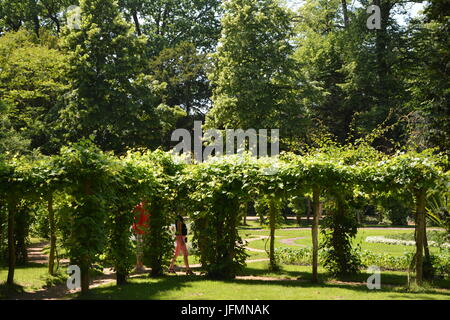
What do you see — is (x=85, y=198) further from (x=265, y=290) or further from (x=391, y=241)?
(x=391, y=241)

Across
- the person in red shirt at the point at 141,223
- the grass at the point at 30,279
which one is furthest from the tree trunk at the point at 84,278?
the person in red shirt at the point at 141,223

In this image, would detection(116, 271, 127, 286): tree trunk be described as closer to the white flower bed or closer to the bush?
the bush

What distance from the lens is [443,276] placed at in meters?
12.9

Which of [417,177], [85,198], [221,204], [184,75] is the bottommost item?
[221,204]

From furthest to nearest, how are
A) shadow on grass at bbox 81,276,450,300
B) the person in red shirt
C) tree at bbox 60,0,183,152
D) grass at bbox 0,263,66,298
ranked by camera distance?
tree at bbox 60,0,183,152, the person in red shirt, grass at bbox 0,263,66,298, shadow on grass at bbox 81,276,450,300

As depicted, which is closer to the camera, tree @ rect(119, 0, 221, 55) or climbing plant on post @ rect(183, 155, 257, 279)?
climbing plant on post @ rect(183, 155, 257, 279)

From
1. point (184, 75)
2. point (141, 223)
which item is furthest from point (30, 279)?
point (184, 75)

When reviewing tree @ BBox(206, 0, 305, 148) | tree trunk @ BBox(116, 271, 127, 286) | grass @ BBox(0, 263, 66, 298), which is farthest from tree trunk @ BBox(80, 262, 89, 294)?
tree @ BBox(206, 0, 305, 148)

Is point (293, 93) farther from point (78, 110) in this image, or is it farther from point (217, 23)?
point (217, 23)

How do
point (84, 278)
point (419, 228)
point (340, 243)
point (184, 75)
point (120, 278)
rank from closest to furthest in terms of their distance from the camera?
point (84, 278)
point (419, 228)
point (120, 278)
point (340, 243)
point (184, 75)

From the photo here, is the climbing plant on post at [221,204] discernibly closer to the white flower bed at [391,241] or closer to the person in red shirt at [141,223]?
the person in red shirt at [141,223]

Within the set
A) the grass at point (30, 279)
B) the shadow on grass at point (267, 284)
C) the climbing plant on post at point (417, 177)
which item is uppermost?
the climbing plant on post at point (417, 177)

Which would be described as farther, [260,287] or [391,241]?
[391,241]

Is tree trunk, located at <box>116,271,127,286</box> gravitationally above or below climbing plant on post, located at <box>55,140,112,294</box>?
below
